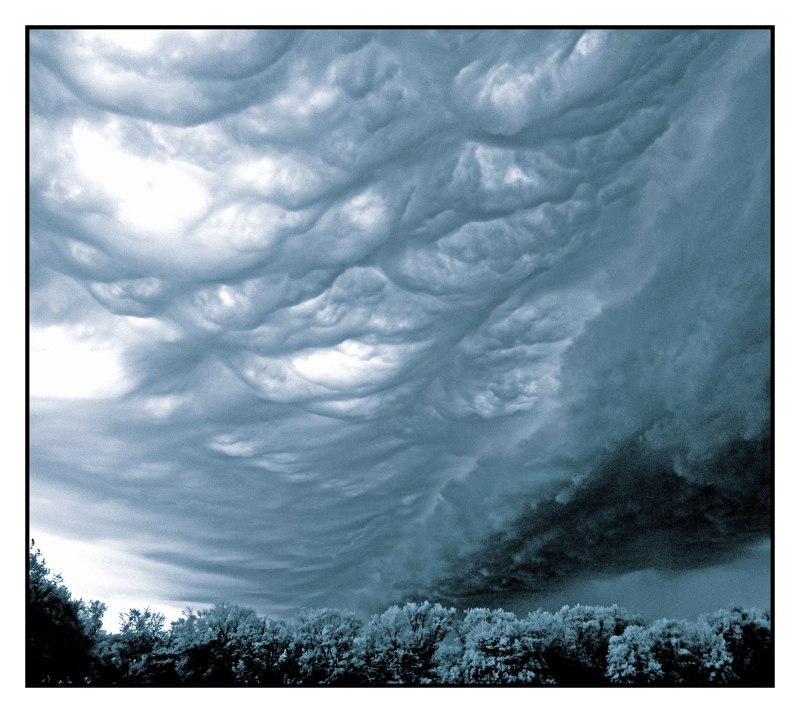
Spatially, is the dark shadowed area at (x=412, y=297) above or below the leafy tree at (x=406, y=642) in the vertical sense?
above

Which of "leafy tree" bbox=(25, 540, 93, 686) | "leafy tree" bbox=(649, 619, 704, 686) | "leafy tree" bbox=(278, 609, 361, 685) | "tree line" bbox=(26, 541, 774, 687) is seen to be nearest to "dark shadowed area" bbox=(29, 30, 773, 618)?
"leafy tree" bbox=(25, 540, 93, 686)

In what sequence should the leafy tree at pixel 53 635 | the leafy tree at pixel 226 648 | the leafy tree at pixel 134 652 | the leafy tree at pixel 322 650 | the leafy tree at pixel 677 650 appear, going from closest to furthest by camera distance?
the leafy tree at pixel 53 635, the leafy tree at pixel 677 650, the leafy tree at pixel 134 652, the leafy tree at pixel 322 650, the leafy tree at pixel 226 648

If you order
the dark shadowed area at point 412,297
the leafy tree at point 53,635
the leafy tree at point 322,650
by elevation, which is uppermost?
the dark shadowed area at point 412,297

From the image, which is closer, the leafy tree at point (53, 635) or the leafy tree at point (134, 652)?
the leafy tree at point (53, 635)

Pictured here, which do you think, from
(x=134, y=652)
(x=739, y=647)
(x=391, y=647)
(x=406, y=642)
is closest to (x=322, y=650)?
(x=391, y=647)

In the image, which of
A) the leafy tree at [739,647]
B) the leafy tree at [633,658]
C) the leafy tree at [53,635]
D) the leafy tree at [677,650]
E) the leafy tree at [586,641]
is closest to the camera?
the leafy tree at [739,647]

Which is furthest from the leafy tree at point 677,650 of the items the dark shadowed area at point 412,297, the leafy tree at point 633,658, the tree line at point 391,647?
the dark shadowed area at point 412,297

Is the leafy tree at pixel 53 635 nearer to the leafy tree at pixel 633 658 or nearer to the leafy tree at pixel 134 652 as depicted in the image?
the leafy tree at pixel 134 652

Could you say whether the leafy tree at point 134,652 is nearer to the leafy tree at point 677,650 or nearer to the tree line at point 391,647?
the tree line at point 391,647
